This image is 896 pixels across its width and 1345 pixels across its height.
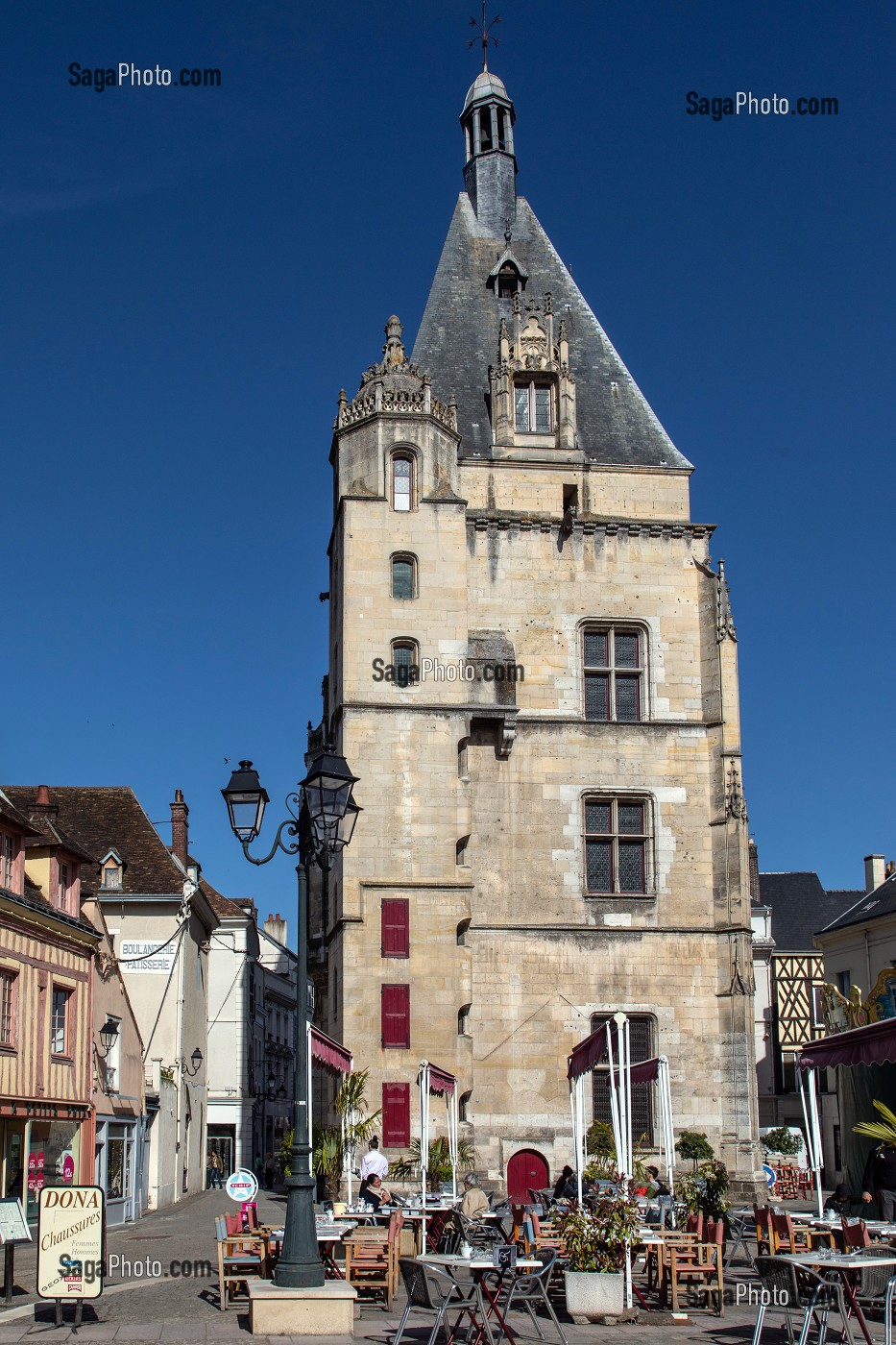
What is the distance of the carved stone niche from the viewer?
31.3 metres

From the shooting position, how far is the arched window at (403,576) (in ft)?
95.6

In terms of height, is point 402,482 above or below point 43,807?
above

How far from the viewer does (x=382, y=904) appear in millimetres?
27141

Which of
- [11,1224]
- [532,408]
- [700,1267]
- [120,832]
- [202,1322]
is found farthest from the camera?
[120,832]

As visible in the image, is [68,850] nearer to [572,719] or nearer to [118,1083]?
[118,1083]

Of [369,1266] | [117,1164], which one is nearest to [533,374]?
[117,1164]

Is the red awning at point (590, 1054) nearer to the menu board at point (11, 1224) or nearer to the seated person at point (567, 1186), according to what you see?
the seated person at point (567, 1186)

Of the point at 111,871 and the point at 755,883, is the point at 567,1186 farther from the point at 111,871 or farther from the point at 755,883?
the point at 755,883

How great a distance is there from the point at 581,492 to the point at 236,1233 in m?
18.7

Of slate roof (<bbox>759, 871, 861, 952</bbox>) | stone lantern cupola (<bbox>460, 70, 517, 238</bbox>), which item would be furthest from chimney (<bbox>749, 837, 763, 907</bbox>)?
stone lantern cupola (<bbox>460, 70, 517, 238</bbox>)

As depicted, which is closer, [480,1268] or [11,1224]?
[480,1268]

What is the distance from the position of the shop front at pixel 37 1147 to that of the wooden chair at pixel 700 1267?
887 cm

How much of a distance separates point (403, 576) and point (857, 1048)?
49.2ft

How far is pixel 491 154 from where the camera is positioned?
38281 millimetres
